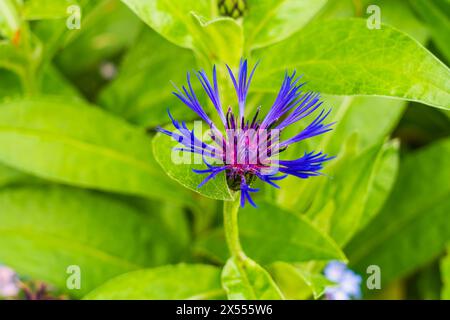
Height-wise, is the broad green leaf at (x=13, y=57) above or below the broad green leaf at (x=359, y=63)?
above

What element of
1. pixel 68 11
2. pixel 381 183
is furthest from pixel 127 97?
pixel 381 183

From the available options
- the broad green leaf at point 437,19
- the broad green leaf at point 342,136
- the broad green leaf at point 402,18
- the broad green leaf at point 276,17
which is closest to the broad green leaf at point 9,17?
the broad green leaf at point 276,17

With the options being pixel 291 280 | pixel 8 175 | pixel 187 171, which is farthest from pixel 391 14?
pixel 8 175

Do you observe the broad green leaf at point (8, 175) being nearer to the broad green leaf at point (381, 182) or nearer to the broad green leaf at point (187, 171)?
the broad green leaf at point (187, 171)

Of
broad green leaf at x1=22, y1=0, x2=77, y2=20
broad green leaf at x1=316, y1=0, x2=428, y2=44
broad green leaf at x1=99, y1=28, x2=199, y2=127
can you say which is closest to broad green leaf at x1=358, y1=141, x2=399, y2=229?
broad green leaf at x1=316, y1=0, x2=428, y2=44

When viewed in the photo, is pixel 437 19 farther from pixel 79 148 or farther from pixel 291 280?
pixel 79 148

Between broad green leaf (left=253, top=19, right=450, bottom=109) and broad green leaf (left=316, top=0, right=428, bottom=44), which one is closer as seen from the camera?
broad green leaf (left=253, top=19, right=450, bottom=109)

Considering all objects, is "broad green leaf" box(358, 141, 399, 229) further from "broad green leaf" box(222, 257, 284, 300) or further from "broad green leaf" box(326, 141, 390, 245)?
"broad green leaf" box(222, 257, 284, 300)
